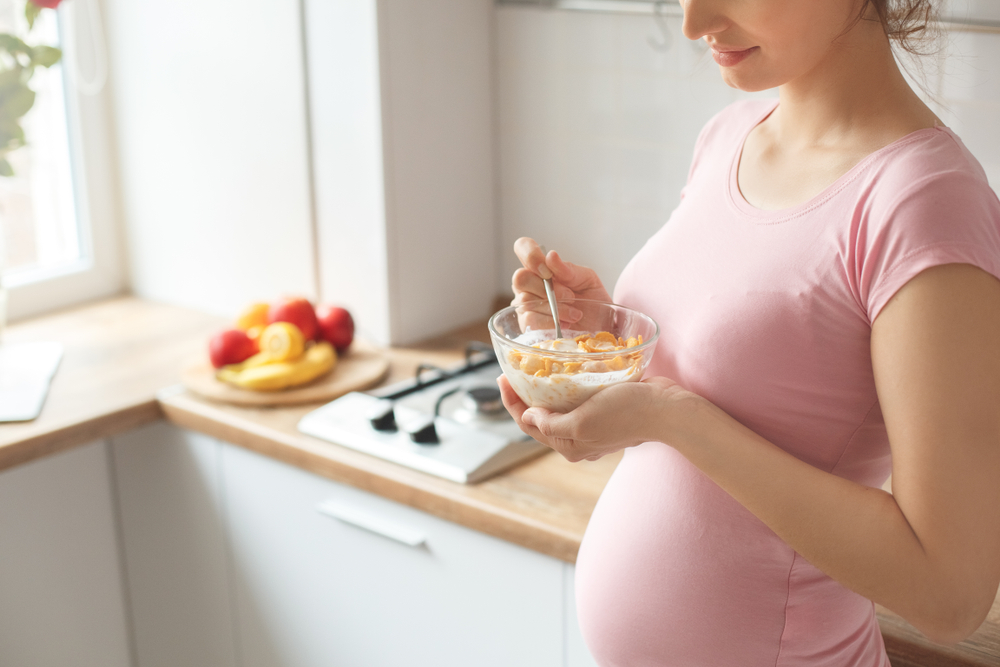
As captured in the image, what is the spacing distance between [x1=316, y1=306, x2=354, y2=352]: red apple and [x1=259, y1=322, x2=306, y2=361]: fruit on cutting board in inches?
3.0

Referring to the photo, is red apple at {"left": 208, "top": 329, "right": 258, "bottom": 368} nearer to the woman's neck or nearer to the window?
the window

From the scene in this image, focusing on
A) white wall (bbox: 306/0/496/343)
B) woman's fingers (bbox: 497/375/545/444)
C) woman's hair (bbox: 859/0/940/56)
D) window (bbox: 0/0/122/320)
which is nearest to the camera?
woman's hair (bbox: 859/0/940/56)

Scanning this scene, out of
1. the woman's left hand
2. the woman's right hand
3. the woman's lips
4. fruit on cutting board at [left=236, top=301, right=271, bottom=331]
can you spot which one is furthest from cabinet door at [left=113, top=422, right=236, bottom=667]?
the woman's lips

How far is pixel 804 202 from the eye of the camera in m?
0.77

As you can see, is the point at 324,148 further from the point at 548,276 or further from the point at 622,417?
the point at 622,417

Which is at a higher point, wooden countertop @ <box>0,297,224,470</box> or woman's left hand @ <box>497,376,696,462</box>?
woman's left hand @ <box>497,376,696,462</box>

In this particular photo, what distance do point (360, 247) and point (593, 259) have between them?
1.39ft

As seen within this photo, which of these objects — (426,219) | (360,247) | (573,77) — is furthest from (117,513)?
(573,77)

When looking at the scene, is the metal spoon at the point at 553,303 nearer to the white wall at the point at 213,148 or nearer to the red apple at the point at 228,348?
the red apple at the point at 228,348

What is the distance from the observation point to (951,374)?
642 mm

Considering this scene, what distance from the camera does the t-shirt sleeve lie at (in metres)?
0.65

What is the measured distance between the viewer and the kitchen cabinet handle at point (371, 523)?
1.29 m

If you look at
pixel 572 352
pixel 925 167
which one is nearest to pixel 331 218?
pixel 572 352

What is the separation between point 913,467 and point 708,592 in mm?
248
